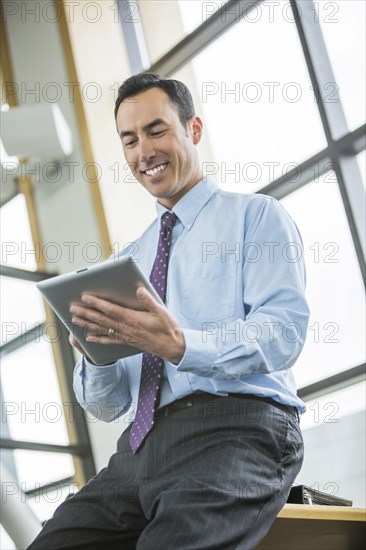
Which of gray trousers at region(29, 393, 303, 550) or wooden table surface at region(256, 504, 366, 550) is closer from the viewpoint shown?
gray trousers at region(29, 393, 303, 550)

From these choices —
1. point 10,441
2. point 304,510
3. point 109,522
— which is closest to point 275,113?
point 10,441

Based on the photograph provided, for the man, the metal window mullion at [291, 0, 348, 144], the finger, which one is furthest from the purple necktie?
the metal window mullion at [291, 0, 348, 144]

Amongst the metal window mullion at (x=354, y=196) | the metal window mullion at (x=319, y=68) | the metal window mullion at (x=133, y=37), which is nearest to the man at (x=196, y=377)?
the metal window mullion at (x=354, y=196)

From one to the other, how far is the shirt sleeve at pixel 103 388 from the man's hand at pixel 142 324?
28cm

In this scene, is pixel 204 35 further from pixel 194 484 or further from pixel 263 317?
pixel 194 484

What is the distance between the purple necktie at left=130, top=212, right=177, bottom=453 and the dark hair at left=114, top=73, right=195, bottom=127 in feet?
1.21

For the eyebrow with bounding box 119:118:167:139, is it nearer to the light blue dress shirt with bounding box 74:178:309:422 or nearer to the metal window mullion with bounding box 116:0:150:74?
the light blue dress shirt with bounding box 74:178:309:422

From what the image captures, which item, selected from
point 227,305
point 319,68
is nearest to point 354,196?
point 319,68

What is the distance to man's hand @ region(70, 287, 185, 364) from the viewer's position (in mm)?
1637

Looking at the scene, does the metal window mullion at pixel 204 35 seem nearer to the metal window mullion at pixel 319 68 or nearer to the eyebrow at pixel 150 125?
the metal window mullion at pixel 319 68

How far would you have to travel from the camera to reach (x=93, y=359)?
1.89m

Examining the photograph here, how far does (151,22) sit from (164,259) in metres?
3.27

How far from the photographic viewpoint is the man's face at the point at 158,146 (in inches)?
82.7

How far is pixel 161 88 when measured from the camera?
2195 millimetres
